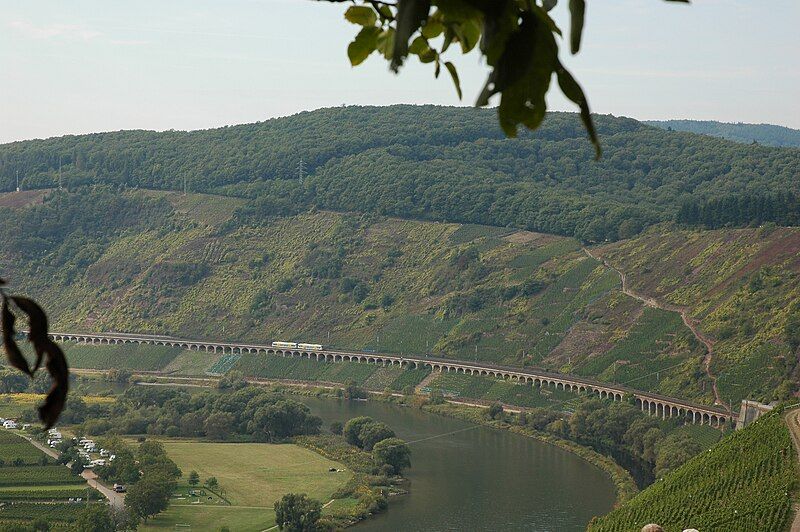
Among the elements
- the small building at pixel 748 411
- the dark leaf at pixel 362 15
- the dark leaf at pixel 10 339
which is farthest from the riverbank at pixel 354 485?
the dark leaf at pixel 362 15

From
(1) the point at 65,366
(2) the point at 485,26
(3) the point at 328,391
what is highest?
(2) the point at 485,26

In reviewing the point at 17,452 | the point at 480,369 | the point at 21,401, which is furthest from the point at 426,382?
the point at 17,452

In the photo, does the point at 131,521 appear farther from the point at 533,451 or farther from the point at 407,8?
the point at 407,8

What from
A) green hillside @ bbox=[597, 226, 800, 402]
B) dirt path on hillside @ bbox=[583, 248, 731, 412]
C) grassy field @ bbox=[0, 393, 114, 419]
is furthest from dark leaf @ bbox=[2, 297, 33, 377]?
grassy field @ bbox=[0, 393, 114, 419]

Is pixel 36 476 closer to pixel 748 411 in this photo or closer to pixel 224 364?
pixel 748 411

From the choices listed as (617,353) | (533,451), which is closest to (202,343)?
(617,353)

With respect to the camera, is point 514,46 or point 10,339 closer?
point 514,46
